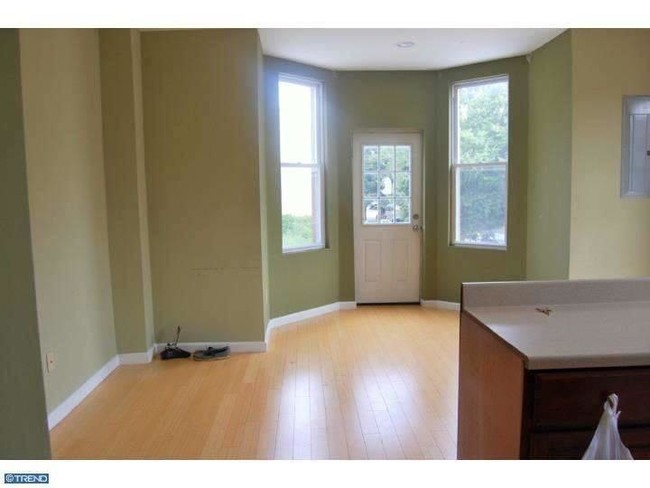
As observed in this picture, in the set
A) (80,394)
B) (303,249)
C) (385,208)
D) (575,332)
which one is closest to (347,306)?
(303,249)

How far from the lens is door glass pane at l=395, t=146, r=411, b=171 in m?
5.55

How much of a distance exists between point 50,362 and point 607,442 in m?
2.75

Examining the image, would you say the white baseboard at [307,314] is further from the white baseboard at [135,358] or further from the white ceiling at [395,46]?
the white ceiling at [395,46]

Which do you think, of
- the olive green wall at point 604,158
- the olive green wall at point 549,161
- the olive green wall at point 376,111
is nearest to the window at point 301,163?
the olive green wall at point 376,111

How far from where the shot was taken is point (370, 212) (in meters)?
5.60

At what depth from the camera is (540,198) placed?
458 cm

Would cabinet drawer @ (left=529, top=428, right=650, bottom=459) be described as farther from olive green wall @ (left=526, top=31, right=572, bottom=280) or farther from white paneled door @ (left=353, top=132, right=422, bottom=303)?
white paneled door @ (left=353, top=132, right=422, bottom=303)

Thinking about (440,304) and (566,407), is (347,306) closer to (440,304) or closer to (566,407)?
(440,304)

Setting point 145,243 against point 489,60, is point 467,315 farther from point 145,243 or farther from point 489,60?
point 489,60

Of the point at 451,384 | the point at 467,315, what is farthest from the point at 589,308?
the point at 451,384

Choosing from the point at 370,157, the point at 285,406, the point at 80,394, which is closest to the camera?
the point at 285,406

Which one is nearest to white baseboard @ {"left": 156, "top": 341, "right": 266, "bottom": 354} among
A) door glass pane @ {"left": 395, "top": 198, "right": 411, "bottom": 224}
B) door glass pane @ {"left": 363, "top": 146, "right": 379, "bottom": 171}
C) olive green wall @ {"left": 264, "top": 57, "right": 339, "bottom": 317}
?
olive green wall @ {"left": 264, "top": 57, "right": 339, "bottom": 317}

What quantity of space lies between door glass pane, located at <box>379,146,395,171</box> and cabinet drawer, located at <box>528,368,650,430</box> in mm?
4432

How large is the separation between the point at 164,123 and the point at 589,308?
3.25m
